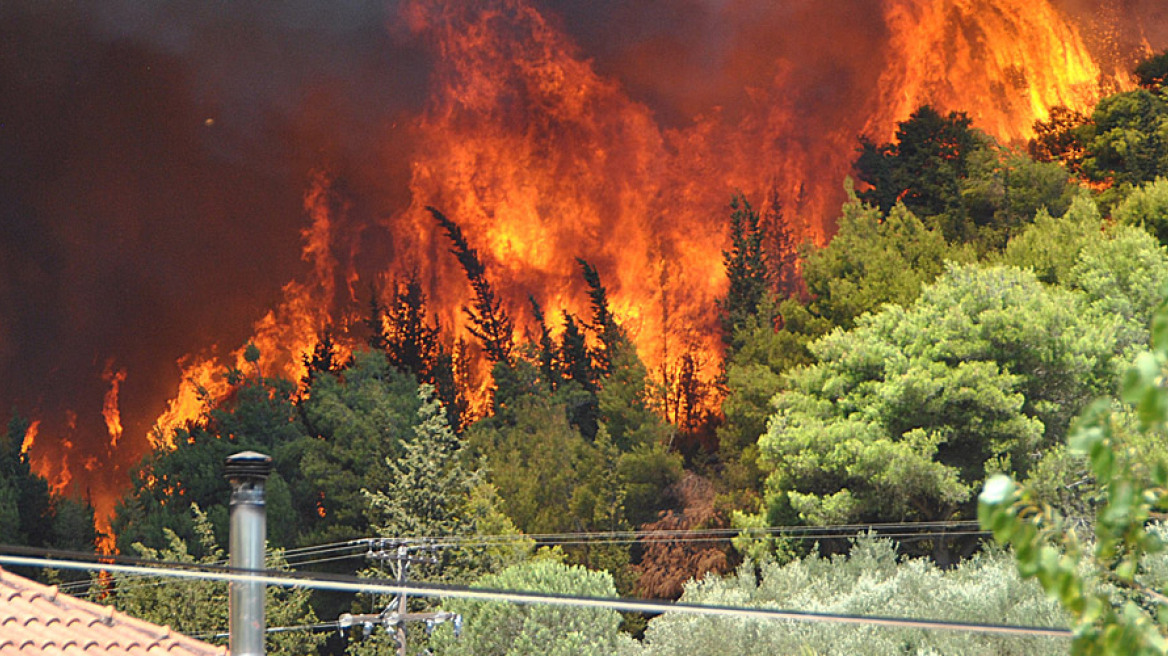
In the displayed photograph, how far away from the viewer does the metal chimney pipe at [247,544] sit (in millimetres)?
5172

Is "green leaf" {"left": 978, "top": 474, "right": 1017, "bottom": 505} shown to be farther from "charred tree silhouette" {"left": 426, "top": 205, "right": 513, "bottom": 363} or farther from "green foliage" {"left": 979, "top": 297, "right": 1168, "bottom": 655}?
"charred tree silhouette" {"left": 426, "top": 205, "right": 513, "bottom": 363}

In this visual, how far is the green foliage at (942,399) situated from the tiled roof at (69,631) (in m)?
20.3

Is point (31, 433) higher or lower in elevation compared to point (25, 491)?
higher

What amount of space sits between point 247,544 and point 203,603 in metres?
30.2

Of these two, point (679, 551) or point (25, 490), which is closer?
point (679, 551)

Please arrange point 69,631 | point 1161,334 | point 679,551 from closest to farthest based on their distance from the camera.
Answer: point 1161,334, point 69,631, point 679,551

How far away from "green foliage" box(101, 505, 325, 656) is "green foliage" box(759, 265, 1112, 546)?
1306cm

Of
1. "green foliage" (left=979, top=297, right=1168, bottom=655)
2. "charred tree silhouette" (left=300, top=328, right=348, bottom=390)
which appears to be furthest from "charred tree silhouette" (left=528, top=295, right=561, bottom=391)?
"green foliage" (left=979, top=297, right=1168, bottom=655)

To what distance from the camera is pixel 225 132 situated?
51469 millimetres

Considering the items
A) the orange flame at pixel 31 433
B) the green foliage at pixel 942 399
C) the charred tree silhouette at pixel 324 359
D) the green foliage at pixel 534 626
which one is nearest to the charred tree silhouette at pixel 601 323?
the charred tree silhouette at pixel 324 359

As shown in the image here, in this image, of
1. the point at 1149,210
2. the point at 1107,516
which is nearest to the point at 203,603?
the point at 1149,210

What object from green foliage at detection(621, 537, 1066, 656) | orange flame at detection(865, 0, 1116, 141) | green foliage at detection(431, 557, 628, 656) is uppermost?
orange flame at detection(865, 0, 1116, 141)

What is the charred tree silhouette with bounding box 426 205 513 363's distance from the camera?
1946 inches

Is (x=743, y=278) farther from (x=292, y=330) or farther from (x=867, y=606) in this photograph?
(x=867, y=606)
